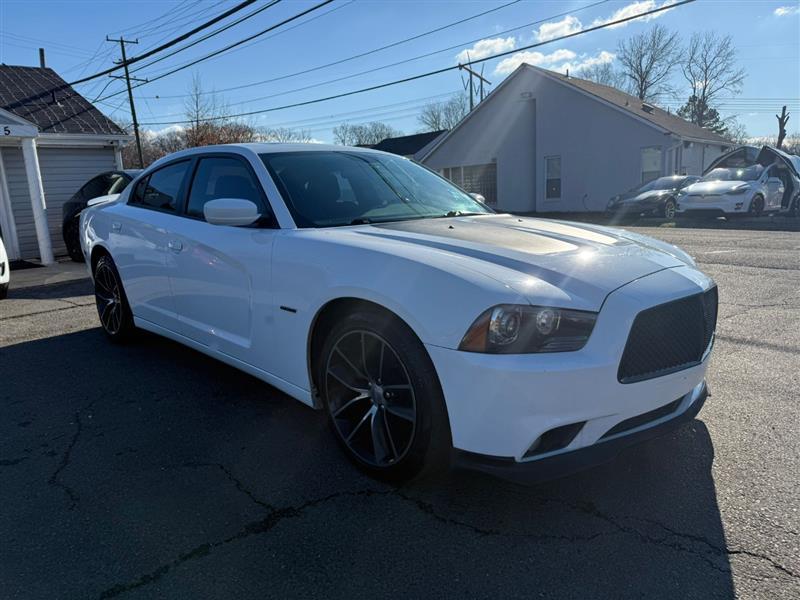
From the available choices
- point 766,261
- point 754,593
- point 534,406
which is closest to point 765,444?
point 754,593

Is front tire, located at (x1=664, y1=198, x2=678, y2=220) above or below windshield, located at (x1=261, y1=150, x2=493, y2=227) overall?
below

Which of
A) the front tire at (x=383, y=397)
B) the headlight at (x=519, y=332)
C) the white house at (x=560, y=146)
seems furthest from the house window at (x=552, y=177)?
the headlight at (x=519, y=332)

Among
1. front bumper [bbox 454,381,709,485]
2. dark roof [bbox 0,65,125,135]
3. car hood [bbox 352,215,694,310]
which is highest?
dark roof [bbox 0,65,125,135]

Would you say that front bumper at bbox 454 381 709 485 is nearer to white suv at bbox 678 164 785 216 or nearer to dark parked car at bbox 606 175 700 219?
white suv at bbox 678 164 785 216

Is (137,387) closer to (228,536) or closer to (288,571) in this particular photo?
(228,536)

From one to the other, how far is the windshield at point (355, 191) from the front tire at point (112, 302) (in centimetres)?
239

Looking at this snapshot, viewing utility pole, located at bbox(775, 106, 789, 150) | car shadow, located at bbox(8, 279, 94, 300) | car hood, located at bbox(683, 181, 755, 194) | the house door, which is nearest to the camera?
car shadow, located at bbox(8, 279, 94, 300)

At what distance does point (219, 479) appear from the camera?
296 centimetres

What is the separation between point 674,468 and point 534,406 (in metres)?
1.16

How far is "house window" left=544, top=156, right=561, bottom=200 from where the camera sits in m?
24.9

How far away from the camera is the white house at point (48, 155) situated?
41.6 feet

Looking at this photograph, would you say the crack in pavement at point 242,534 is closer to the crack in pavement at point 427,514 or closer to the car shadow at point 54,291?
the crack in pavement at point 427,514

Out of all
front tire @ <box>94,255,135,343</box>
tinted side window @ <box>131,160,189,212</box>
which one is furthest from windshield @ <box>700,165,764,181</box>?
front tire @ <box>94,255,135,343</box>

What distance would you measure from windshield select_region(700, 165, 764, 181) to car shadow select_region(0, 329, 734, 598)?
16693mm
